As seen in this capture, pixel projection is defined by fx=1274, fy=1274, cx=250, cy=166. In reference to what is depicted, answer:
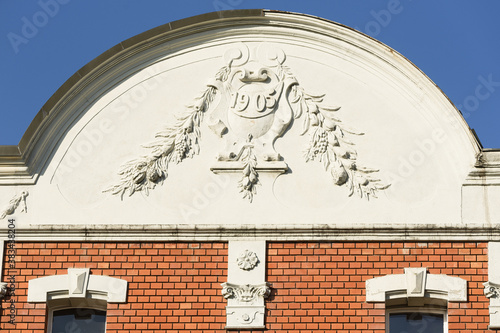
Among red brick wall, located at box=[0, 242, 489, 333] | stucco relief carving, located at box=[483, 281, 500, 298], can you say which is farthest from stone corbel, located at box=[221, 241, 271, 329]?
stucco relief carving, located at box=[483, 281, 500, 298]

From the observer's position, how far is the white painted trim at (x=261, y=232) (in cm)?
1683

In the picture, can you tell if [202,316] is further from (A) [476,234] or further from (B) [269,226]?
(A) [476,234]

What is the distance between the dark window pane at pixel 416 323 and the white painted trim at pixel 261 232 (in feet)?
3.30

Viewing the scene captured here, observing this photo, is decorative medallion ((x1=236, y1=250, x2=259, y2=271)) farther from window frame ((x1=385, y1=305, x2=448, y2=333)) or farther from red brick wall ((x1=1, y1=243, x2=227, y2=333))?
window frame ((x1=385, y1=305, x2=448, y2=333))

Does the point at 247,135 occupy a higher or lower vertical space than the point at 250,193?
higher

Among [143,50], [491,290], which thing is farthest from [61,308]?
[491,290]

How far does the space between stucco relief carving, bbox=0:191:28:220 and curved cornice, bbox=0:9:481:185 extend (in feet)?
0.63

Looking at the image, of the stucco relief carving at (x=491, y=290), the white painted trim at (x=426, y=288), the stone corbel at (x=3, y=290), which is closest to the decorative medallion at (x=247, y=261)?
the white painted trim at (x=426, y=288)

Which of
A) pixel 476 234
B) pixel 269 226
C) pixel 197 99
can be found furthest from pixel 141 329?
pixel 476 234

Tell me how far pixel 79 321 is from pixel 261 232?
272cm

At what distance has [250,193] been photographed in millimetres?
17250

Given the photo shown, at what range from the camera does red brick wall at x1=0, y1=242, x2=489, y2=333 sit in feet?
54.2

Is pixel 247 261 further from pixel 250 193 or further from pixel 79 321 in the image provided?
pixel 79 321

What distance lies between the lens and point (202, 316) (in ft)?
54.4
